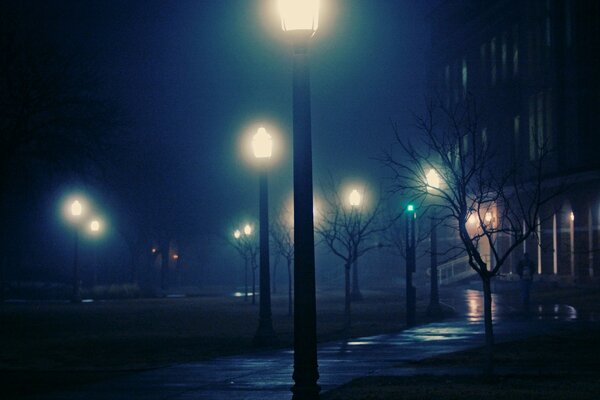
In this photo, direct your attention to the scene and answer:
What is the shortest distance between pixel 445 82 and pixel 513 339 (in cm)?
6129

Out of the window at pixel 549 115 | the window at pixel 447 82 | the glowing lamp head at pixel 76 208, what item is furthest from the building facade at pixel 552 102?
the glowing lamp head at pixel 76 208

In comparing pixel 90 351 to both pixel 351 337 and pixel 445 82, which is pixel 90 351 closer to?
pixel 351 337

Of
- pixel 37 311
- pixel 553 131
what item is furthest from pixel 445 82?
pixel 37 311

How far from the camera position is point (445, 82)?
274 feet

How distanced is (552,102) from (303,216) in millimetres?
53907

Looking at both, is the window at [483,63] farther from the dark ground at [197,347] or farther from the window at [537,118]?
the dark ground at [197,347]

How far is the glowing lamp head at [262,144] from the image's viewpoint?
23.5 m

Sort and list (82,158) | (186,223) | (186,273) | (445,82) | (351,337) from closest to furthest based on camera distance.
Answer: (351,337)
(82,158)
(445,82)
(186,223)
(186,273)

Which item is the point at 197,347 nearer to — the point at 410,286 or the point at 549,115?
the point at 410,286

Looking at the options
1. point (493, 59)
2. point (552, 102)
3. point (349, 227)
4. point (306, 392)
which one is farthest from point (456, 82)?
point (306, 392)

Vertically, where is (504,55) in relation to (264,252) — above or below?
above

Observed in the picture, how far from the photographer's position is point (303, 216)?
9.95m

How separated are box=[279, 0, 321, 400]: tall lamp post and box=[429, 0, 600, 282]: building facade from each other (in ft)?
134

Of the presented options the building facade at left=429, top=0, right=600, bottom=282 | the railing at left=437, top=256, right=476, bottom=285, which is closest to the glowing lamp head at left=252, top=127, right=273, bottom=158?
the building facade at left=429, top=0, right=600, bottom=282
